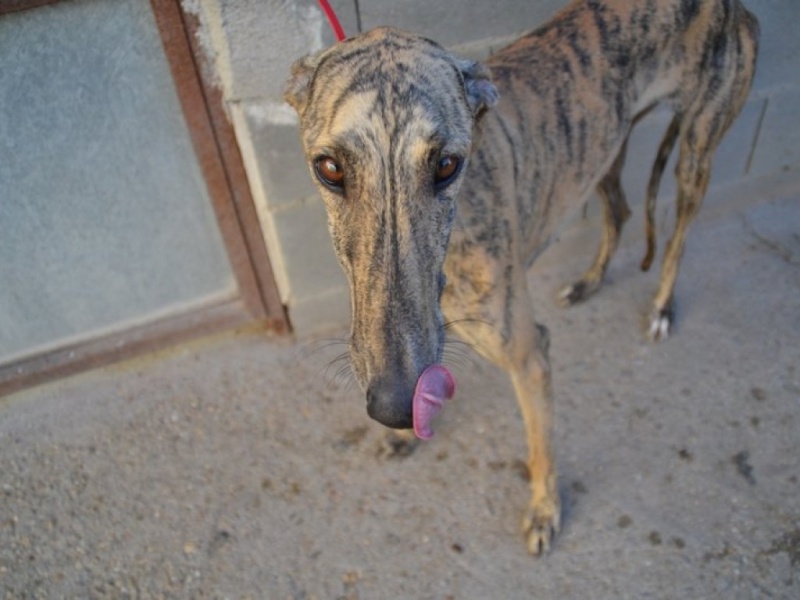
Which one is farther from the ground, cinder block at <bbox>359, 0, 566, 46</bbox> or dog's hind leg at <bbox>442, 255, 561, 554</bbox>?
cinder block at <bbox>359, 0, 566, 46</bbox>

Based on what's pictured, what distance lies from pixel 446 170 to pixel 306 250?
4.68 ft

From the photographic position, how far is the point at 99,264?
2746mm

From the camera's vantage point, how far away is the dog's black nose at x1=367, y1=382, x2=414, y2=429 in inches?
55.7

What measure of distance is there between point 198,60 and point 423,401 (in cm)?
153

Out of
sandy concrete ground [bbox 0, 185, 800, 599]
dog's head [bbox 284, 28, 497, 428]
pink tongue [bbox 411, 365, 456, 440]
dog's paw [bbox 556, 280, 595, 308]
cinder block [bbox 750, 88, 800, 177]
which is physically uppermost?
dog's head [bbox 284, 28, 497, 428]

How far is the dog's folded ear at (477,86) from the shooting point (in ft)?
5.30

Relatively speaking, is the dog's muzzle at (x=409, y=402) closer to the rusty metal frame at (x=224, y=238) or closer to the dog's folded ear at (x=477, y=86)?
the dog's folded ear at (x=477, y=86)

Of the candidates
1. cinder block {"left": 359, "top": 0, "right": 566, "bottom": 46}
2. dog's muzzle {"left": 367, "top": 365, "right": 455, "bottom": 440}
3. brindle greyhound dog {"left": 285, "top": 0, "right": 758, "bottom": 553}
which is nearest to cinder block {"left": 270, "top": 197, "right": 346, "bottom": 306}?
cinder block {"left": 359, "top": 0, "right": 566, "bottom": 46}

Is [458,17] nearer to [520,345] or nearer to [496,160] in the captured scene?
[496,160]

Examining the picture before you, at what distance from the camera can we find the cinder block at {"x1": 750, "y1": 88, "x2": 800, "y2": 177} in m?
3.12

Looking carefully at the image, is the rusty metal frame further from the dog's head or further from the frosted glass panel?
the dog's head

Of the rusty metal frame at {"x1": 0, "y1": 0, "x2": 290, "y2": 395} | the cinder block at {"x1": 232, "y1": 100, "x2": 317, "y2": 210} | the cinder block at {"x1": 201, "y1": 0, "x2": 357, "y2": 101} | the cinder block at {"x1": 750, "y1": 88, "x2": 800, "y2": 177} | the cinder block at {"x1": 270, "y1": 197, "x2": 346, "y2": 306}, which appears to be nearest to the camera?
the cinder block at {"x1": 201, "y1": 0, "x2": 357, "y2": 101}

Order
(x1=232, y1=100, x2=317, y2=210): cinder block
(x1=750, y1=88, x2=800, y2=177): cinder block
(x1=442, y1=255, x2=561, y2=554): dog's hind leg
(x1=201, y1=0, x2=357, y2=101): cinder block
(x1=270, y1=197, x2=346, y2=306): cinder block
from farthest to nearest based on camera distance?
(x1=750, y1=88, x2=800, y2=177): cinder block → (x1=270, y1=197, x2=346, y2=306): cinder block → (x1=232, y1=100, x2=317, y2=210): cinder block → (x1=201, y1=0, x2=357, y2=101): cinder block → (x1=442, y1=255, x2=561, y2=554): dog's hind leg

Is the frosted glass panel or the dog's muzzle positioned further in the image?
the frosted glass panel
